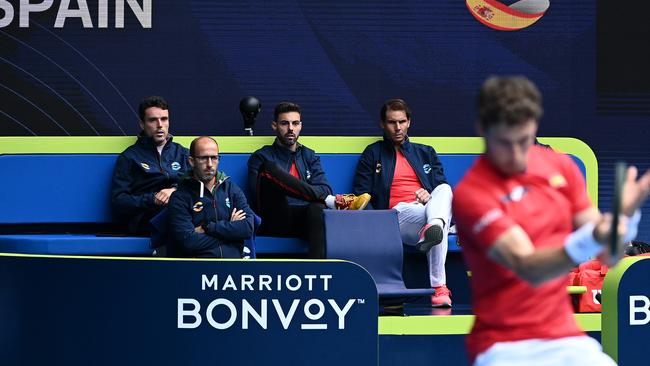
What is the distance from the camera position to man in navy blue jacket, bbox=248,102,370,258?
7766 millimetres

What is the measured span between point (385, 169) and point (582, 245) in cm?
531

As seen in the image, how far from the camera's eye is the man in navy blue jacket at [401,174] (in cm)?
796

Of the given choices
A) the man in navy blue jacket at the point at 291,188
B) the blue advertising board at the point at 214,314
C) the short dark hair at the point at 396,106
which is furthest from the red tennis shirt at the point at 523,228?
the short dark hair at the point at 396,106

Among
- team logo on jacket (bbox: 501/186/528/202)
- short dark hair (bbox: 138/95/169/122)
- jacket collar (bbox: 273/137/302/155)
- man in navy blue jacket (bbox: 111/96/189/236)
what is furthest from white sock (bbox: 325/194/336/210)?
team logo on jacket (bbox: 501/186/528/202)

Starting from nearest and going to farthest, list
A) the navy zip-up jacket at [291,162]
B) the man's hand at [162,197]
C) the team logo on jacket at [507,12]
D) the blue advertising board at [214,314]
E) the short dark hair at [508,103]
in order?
the short dark hair at [508,103] → the blue advertising board at [214,314] → the man's hand at [162,197] → the navy zip-up jacket at [291,162] → the team logo on jacket at [507,12]

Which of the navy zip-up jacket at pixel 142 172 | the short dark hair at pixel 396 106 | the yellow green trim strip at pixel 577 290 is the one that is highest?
the short dark hair at pixel 396 106

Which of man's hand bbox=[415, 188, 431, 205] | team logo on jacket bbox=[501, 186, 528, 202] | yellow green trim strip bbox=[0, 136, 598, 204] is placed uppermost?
yellow green trim strip bbox=[0, 136, 598, 204]

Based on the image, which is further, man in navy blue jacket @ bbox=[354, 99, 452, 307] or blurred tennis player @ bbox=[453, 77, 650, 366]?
man in navy blue jacket @ bbox=[354, 99, 452, 307]

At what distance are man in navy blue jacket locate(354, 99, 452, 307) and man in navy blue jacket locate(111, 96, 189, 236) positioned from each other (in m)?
1.31

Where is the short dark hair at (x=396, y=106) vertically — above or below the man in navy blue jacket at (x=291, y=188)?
above

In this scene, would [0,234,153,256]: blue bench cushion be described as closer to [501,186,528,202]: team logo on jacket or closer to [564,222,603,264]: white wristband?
[501,186,528,202]: team logo on jacket

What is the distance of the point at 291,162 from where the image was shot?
8.28 m

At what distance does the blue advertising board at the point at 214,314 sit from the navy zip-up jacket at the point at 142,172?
5.18 feet

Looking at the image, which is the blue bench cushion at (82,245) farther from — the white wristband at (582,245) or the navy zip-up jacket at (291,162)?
the white wristband at (582,245)
